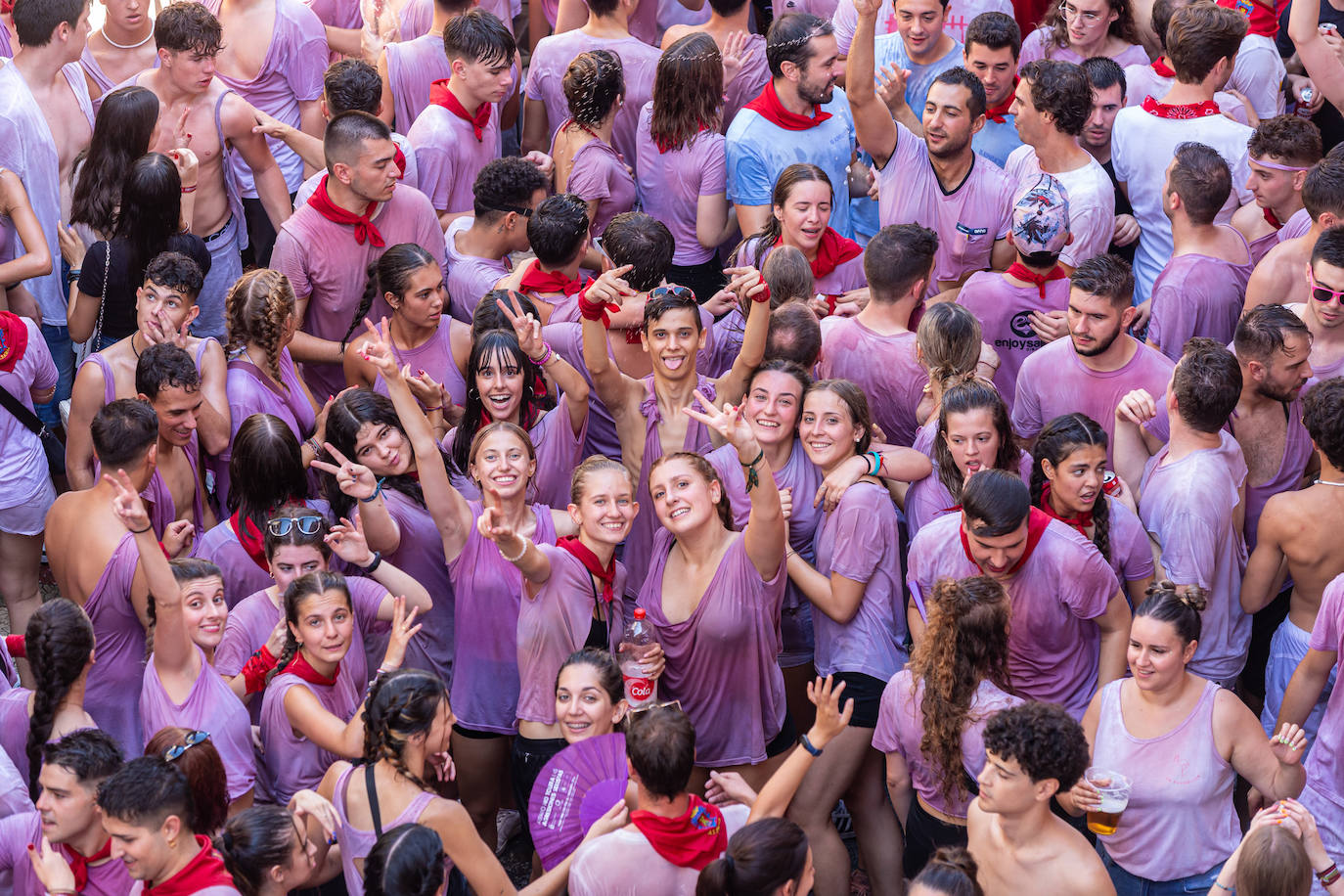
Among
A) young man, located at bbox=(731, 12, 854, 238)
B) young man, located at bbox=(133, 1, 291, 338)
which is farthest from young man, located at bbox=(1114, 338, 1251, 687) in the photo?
young man, located at bbox=(133, 1, 291, 338)

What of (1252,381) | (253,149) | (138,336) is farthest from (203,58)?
(1252,381)

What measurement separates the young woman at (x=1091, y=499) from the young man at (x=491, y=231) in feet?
8.41

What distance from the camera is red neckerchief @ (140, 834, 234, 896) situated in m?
3.87

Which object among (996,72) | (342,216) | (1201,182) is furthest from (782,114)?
(342,216)

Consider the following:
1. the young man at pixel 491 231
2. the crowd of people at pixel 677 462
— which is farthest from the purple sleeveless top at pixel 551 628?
the young man at pixel 491 231

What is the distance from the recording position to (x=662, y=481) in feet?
16.6

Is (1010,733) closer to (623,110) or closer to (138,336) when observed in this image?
(138,336)

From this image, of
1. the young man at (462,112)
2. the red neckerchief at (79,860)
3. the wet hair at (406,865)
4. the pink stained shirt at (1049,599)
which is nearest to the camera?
the wet hair at (406,865)

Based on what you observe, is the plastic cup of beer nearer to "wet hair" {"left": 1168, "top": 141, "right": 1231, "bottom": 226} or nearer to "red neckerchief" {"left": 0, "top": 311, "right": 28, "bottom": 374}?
"wet hair" {"left": 1168, "top": 141, "right": 1231, "bottom": 226}

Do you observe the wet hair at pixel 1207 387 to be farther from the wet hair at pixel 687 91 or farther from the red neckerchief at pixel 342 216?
the red neckerchief at pixel 342 216

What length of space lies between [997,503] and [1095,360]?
124cm

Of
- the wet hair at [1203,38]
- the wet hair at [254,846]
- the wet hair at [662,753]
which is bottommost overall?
the wet hair at [254,846]

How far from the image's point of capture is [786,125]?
7055 millimetres

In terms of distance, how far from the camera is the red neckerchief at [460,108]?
23.8 ft
